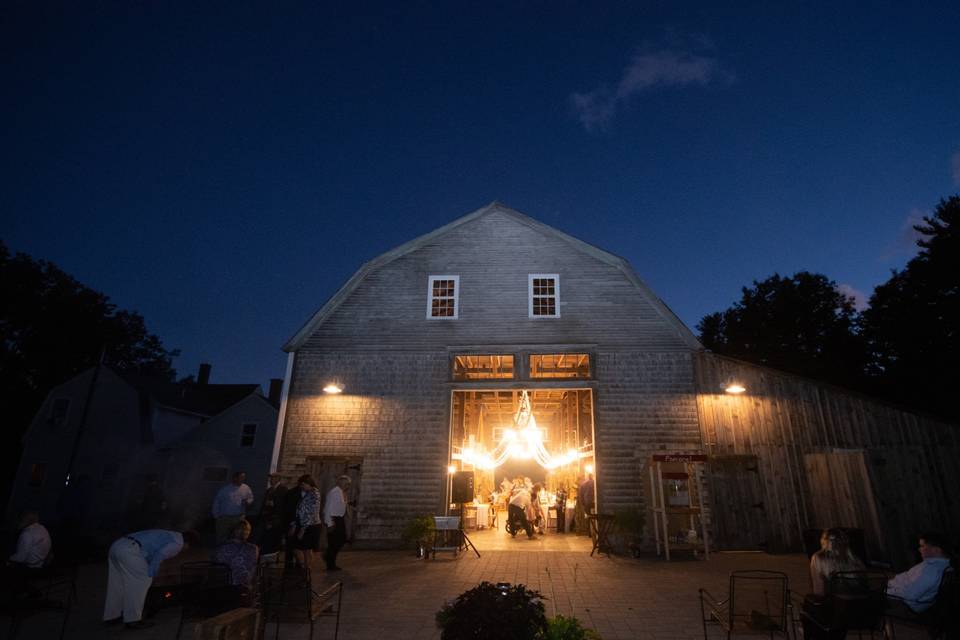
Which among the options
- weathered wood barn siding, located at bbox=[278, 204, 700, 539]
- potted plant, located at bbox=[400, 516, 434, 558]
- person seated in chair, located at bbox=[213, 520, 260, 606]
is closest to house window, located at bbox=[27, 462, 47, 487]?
weathered wood barn siding, located at bbox=[278, 204, 700, 539]

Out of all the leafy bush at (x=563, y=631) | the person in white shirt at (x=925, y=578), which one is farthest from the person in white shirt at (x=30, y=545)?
the person in white shirt at (x=925, y=578)

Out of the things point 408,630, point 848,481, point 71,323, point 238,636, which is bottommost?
point 408,630

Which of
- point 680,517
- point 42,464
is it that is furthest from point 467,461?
point 42,464

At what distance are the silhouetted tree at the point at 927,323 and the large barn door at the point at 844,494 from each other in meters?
12.3

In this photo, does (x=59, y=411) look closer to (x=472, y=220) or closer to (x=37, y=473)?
(x=37, y=473)

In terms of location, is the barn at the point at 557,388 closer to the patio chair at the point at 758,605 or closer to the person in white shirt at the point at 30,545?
the person in white shirt at the point at 30,545

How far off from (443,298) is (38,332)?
3723cm

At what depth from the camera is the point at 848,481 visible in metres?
12.1

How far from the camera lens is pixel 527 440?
20109mm

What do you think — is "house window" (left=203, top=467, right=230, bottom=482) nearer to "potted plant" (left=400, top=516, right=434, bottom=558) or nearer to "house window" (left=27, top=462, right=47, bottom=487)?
"house window" (left=27, top=462, right=47, bottom=487)

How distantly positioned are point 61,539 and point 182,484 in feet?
42.0

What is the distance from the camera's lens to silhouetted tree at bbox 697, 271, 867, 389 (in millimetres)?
32438

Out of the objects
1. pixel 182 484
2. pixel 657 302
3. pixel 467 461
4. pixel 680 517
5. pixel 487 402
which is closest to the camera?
pixel 680 517

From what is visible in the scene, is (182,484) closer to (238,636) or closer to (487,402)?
(487,402)
